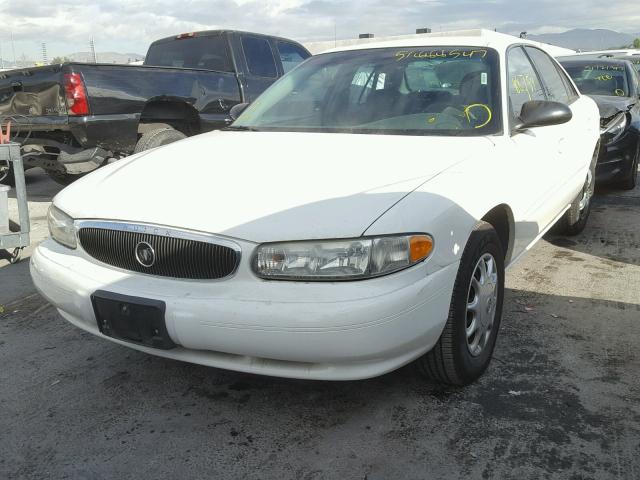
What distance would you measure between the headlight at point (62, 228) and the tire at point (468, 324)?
1.64 metres

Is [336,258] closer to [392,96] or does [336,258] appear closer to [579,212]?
[392,96]

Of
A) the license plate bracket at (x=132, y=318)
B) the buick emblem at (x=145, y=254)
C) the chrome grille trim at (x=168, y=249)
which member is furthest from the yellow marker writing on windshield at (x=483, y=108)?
the license plate bracket at (x=132, y=318)

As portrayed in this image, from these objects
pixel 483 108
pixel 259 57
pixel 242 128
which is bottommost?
pixel 242 128

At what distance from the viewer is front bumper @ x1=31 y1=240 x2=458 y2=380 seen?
84.7 inches

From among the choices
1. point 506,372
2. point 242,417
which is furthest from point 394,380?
point 242,417

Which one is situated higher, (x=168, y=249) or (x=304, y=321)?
(x=168, y=249)

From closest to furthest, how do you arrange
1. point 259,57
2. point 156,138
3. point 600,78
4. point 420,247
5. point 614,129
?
point 420,247 → point 156,138 → point 614,129 → point 259,57 → point 600,78

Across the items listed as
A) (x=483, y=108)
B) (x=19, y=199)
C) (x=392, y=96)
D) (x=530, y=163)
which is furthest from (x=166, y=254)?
(x=19, y=199)

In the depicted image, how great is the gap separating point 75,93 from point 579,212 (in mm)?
4642

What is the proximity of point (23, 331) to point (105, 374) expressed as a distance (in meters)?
0.90

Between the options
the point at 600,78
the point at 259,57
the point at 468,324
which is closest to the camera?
the point at 468,324

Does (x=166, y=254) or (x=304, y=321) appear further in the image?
(x=166, y=254)

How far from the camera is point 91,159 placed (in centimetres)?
599

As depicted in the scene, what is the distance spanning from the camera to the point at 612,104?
663cm
